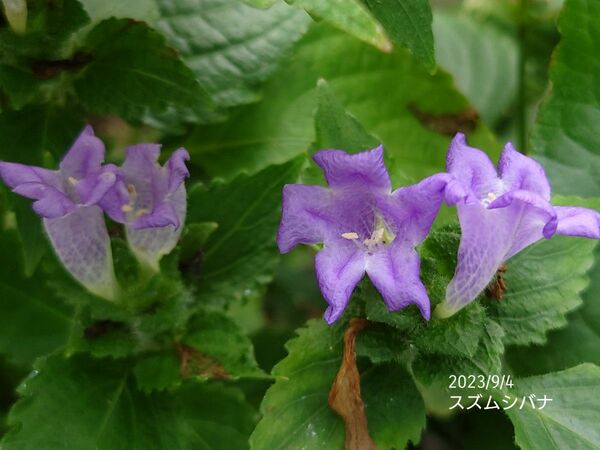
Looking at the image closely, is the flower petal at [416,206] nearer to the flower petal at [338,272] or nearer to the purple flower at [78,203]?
the flower petal at [338,272]

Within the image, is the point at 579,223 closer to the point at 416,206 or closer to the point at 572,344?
the point at 416,206

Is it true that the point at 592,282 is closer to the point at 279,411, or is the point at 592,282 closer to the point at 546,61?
the point at 279,411

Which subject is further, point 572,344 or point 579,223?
point 572,344

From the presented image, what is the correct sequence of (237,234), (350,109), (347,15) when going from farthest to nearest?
(350,109), (237,234), (347,15)

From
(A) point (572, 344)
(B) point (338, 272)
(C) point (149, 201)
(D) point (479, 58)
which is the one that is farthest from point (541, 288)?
(D) point (479, 58)

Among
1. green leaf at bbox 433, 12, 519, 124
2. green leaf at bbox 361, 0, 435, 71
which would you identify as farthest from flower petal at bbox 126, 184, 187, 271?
green leaf at bbox 433, 12, 519, 124

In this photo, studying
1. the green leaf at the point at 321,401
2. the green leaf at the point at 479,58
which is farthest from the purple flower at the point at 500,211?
the green leaf at the point at 479,58

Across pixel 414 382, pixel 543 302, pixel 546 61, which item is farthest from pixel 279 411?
pixel 546 61
